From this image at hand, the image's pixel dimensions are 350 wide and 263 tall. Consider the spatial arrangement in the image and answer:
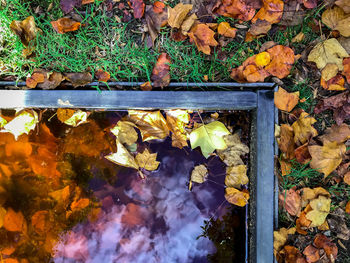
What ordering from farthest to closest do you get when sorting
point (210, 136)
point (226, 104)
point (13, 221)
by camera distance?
point (13, 221) < point (210, 136) < point (226, 104)

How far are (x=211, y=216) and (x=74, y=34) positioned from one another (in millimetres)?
1484

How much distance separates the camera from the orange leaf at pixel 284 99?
1737mm

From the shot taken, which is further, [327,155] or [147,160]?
[147,160]

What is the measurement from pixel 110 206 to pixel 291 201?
117 cm

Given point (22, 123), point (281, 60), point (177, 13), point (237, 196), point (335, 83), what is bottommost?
point (237, 196)

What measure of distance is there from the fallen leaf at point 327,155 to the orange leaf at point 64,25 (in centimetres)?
163

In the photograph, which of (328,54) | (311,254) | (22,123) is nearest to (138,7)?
(22,123)

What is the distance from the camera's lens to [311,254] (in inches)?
70.0

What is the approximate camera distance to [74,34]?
1815mm

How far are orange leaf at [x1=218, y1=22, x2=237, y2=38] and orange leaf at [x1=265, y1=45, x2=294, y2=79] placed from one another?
24cm

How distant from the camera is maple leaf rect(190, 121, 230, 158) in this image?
180 cm

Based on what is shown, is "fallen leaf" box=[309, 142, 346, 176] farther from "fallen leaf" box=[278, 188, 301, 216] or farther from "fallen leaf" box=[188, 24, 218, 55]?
Result: "fallen leaf" box=[188, 24, 218, 55]

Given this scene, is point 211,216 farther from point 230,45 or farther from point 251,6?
point 251,6

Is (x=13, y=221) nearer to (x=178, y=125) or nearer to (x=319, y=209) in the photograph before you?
(x=178, y=125)
